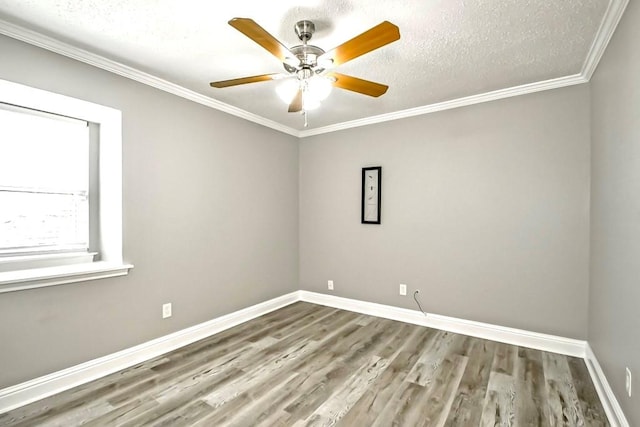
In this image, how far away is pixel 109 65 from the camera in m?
2.42

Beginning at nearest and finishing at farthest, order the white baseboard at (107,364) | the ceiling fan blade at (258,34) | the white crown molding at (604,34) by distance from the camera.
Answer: the ceiling fan blade at (258,34), the white crown molding at (604,34), the white baseboard at (107,364)

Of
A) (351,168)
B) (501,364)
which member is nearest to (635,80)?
(501,364)

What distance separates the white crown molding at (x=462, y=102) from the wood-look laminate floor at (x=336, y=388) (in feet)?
7.90

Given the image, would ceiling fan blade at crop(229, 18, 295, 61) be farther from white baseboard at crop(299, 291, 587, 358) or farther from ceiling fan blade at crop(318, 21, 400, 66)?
white baseboard at crop(299, 291, 587, 358)

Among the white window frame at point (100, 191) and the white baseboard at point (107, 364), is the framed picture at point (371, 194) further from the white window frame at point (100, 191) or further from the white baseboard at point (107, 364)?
the white window frame at point (100, 191)

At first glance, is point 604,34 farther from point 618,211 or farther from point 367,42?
point 367,42

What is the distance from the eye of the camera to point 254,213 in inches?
148

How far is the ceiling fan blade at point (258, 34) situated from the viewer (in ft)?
4.60

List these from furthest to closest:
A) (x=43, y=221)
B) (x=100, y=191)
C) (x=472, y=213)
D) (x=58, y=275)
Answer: (x=472, y=213) < (x=100, y=191) < (x=43, y=221) < (x=58, y=275)

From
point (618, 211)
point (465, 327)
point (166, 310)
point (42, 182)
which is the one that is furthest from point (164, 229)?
point (618, 211)

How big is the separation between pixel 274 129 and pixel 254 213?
3.79ft

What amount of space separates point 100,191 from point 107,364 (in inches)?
55.1

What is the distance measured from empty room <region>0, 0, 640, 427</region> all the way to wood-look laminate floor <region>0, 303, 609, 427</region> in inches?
0.8

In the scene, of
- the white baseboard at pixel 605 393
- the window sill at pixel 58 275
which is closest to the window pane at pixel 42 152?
the window sill at pixel 58 275
